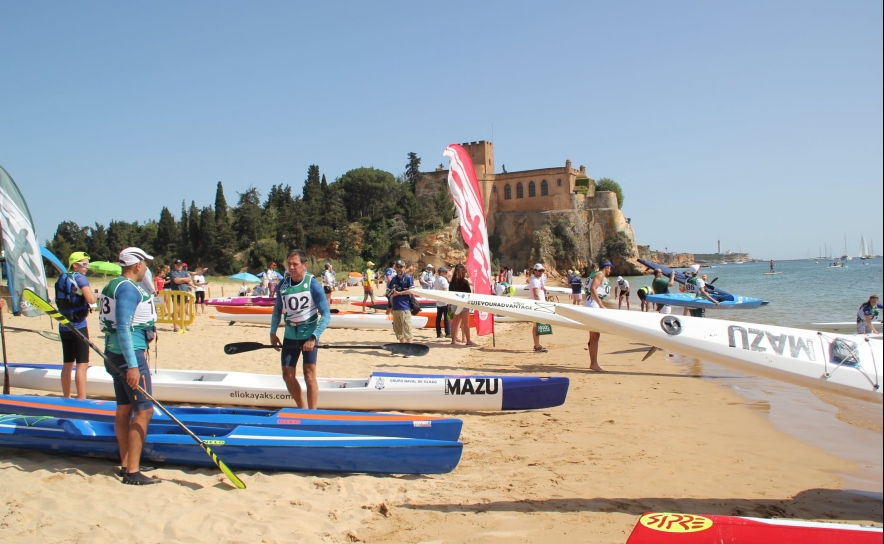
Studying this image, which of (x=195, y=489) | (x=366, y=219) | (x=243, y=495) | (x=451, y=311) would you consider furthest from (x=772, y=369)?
(x=366, y=219)

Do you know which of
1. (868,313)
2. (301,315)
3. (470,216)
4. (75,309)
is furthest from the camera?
(470,216)

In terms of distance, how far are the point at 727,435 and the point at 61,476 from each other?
18.5 ft

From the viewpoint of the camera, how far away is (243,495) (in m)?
4.02

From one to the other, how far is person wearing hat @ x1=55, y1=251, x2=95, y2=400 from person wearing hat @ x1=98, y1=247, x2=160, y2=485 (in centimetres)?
184

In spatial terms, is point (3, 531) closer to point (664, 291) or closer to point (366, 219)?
point (664, 291)

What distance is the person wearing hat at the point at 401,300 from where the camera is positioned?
1062 cm

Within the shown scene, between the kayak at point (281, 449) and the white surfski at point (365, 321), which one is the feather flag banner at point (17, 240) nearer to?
the kayak at point (281, 449)

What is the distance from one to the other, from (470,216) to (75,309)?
642cm

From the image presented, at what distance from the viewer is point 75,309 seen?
19.5ft

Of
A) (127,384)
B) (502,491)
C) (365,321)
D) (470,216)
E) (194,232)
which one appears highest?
(194,232)

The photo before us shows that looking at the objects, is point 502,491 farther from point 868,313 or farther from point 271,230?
point 271,230

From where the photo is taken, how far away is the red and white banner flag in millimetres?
10539

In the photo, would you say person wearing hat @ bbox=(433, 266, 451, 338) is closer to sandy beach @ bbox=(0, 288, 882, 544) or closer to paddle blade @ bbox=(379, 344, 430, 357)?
paddle blade @ bbox=(379, 344, 430, 357)

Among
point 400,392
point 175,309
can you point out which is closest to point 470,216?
point 400,392
